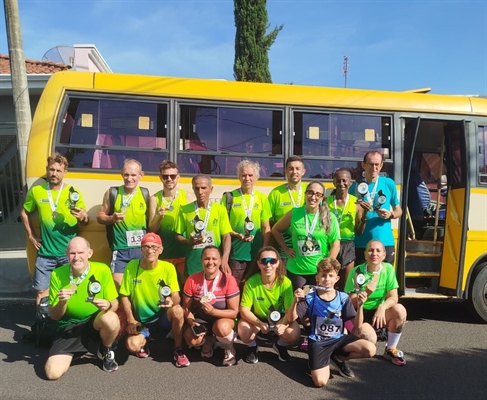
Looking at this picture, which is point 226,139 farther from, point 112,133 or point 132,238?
point 132,238

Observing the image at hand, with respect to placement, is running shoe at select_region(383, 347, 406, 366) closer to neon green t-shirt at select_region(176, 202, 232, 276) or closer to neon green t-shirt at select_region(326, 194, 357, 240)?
neon green t-shirt at select_region(326, 194, 357, 240)

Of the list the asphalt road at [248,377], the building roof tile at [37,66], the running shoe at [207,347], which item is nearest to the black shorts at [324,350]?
the asphalt road at [248,377]

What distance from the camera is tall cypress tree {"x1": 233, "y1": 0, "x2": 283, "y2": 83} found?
17922mm

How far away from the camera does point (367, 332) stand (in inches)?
159

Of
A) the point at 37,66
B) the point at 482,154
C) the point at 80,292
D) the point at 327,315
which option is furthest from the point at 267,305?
the point at 37,66

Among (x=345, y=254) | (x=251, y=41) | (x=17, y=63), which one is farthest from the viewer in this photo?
(x=251, y=41)

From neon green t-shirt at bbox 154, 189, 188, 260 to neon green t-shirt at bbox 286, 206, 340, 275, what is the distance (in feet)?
4.26

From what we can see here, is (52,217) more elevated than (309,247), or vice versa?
(52,217)

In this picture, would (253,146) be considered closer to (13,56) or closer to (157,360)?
(157,360)

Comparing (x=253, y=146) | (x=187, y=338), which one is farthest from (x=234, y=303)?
(x=253, y=146)

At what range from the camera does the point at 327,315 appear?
3.91 metres

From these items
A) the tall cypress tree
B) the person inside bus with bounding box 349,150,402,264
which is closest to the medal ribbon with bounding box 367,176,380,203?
the person inside bus with bounding box 349,150,402,264

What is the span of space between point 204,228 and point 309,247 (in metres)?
1.13

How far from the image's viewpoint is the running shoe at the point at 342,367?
153 inches
